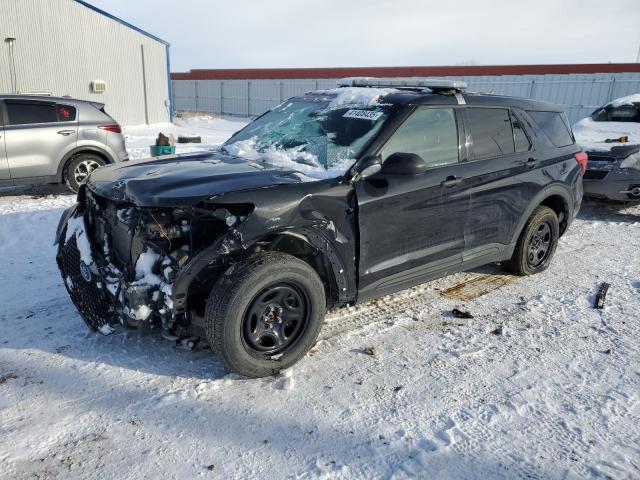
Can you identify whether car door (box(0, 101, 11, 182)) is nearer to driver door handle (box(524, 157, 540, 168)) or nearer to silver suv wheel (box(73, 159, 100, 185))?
silver suv wheel (box(73, 159, 100, 185))

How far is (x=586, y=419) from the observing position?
282 cm

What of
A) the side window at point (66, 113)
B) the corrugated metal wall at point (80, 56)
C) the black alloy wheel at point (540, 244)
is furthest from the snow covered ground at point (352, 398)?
the corrugated metal wall at point (80, 56)

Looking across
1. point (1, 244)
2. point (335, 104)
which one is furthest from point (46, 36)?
point (335, 104)

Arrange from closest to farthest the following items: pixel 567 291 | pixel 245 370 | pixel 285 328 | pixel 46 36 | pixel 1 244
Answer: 1. pixel 245 370
2. pixel 285 328
3. pixel 567 291
4. pixel 1 244
5. pixel 46 36

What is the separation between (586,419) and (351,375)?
1395 millimetres

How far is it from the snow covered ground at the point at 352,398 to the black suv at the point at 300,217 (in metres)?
0.32

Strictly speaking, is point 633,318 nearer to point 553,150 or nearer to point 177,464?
point 553,150

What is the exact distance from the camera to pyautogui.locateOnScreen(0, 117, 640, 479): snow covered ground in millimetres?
2455

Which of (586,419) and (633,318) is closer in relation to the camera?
(586,419)

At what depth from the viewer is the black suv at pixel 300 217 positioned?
2.92m

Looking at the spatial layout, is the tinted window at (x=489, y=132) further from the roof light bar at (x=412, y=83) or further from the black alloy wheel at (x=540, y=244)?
the black alloy wheel at (x=540, y=244)

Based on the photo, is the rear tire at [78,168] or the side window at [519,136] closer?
the side window at [519,136]

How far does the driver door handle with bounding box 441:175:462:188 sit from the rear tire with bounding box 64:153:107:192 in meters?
6.19

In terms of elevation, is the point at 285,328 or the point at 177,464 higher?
the point at 285,328
